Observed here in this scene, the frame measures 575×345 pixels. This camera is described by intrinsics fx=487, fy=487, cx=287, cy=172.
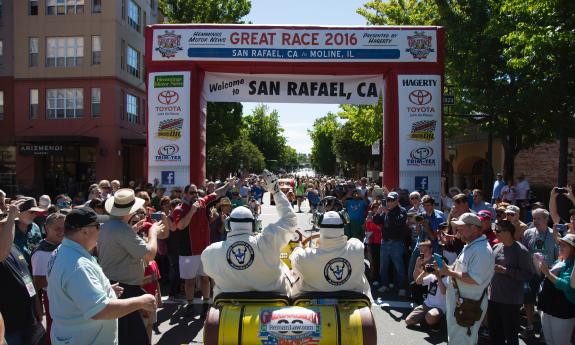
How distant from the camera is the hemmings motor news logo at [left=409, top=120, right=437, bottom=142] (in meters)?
13.7

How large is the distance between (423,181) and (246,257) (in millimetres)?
9834

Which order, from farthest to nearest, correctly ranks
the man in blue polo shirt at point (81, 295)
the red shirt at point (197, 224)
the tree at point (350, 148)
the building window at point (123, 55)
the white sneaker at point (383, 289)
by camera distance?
the tree at point (350, 148), the building window at point (123, 55), the white sneaker at point (383, 289), the red shirt at point (197, 224), the man in blue polo shirt at point (81, 295)

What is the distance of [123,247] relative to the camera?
4.71 metres

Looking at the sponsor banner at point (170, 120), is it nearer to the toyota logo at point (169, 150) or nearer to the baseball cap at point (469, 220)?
the toyota logo at point (169, 150)

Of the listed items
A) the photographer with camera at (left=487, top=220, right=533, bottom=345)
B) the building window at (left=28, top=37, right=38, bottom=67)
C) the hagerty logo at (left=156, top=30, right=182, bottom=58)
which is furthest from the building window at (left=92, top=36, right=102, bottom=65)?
the photographer with camera at (left=487, top=220, right=533, bottom=345)

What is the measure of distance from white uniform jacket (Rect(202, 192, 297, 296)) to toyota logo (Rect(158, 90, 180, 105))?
9802 mm

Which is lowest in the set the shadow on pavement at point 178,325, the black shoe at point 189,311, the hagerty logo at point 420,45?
the shadow on pavement at point 178,325

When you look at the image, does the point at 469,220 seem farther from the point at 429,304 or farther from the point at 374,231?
the point at 374,231

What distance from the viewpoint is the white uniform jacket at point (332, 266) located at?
189 inches

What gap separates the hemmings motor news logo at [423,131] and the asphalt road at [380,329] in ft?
21.1

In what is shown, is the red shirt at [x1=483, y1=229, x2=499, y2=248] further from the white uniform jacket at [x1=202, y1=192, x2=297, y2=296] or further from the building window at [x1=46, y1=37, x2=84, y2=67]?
the building window at [x1=46, y1=37, x2=84, y2=67]

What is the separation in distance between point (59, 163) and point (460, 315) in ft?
93.4

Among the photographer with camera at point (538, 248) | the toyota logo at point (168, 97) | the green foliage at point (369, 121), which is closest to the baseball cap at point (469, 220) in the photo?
the photographer with camera at point (538, 248)

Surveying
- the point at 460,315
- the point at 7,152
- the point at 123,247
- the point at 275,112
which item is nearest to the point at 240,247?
the point at 123,247
